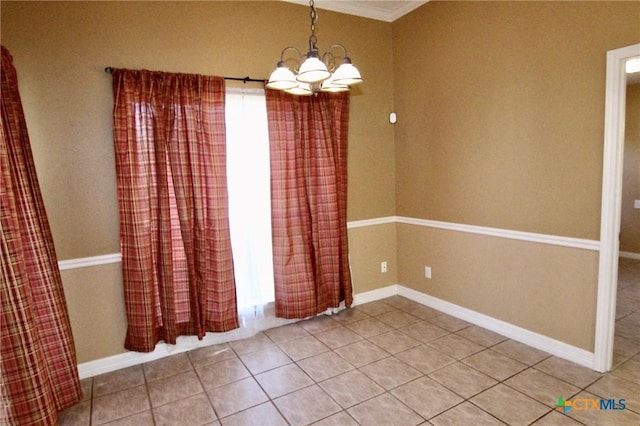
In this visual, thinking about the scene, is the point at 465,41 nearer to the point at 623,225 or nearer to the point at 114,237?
the point at 114,237

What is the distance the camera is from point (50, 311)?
2182 millimetres

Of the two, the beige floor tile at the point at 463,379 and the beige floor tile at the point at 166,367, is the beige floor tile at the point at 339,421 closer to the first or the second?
the beige floor tile at the point at 463,379

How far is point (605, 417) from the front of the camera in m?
2.02

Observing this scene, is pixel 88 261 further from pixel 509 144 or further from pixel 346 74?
pixel 509 144

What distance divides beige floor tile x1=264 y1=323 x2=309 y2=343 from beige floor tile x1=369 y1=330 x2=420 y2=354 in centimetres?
65

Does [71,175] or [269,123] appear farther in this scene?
[269,123]

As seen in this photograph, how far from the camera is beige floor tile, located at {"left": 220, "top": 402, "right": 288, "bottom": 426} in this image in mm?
2102

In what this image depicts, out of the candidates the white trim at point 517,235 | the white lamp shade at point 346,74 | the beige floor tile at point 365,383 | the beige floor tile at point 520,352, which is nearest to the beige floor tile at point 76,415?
the beige floor tile at point 365,383

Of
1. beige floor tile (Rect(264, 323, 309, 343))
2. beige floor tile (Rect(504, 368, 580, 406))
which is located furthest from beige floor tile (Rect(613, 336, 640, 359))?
beige floor tile (Rect(264, 323, 309, 343))

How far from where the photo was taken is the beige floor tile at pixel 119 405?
2211 millimetres

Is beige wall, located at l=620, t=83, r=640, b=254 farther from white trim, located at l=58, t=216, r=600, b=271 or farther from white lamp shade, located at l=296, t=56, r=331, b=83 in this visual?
white lamp shade, located at l=296, t=56, r=331, b=83

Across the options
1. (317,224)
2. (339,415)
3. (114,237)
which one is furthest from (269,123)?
(339,415)

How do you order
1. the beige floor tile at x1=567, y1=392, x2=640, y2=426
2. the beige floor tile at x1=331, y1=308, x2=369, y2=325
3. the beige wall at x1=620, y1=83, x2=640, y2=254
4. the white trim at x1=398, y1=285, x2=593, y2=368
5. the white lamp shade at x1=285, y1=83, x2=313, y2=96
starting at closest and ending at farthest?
the beige floor tile at x1=567, y1=392, x2=640, y2=426 < the white lamp shade at x1=285, y1=83, x2=313, y2=96 < the white trim at x1=398, y1=285, x2=593, y2=368 < the beige floor tile at x1=331, y1=308, x2=369, y2=325 < the beige wall at x1=620, y1=83, x2=640, y2=254

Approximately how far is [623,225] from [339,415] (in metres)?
5.43
